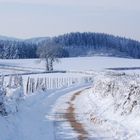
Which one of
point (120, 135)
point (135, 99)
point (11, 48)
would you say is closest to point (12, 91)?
point (135, 99)

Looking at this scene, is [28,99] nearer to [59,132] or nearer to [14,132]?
[59,132]

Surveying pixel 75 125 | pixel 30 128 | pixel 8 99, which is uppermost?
pixel 8 99

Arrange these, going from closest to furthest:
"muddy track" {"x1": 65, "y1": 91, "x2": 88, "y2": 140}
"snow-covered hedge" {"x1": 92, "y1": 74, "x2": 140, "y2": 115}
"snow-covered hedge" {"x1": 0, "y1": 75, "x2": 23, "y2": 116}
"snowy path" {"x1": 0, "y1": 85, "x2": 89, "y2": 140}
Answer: "snowy path" {"x1": 0, "y1": 85, "x2": 89, "y2": 140}, "muddy track" {"x1": 65, "y1": 91, "x2": 88, "y2": 140}, "snow-covered hedge" {"x1": 0, "y1": 75, "x2": 23, "y2": 116}, "snow-covered hedge" {"x1": 92, "y1": 74, "x2": 140, "y2": 115}

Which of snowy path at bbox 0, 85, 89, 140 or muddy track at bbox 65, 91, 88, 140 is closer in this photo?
snowy path at bbox 0, 85, 89, 140

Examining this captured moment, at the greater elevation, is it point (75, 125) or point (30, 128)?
point (30, 128)

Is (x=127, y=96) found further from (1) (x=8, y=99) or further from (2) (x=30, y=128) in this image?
(2) (x=30, y=128)

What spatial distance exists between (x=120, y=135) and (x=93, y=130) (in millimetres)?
2113

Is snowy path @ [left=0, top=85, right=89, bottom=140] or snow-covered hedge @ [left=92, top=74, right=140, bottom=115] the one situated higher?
snow-covered hedge @ [left=92, top=74, right=140, bottom=115]

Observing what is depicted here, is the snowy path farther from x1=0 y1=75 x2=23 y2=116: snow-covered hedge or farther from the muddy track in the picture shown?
the muddy track

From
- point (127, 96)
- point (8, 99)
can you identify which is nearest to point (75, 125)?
point (127, 96)

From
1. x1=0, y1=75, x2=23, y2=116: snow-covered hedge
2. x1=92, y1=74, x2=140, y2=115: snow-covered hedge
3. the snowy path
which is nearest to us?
the snowy path

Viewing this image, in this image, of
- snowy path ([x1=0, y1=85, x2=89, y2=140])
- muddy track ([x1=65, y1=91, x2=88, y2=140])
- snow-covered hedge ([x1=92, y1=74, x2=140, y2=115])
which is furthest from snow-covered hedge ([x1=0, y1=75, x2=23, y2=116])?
snow-covered hedge ([x1=92, y1=74, x2=140, y2=115])

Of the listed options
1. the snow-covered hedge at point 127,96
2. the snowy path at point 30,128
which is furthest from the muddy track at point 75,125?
the snow-covered hedge at point 127,96

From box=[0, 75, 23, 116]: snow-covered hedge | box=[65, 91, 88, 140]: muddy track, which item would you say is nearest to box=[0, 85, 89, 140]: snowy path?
box=[0, 75, 23, 116]: snow-covered hedge
